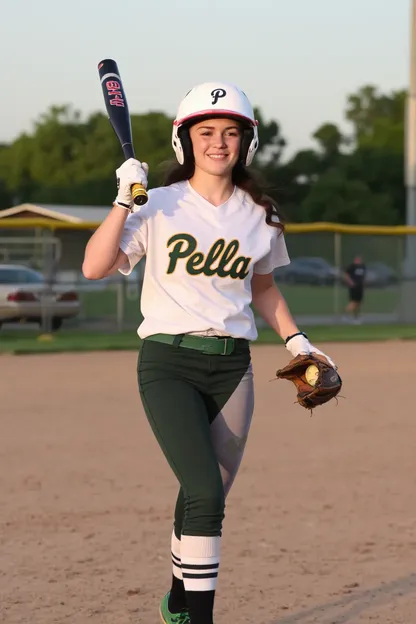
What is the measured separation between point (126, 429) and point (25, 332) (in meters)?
13.7

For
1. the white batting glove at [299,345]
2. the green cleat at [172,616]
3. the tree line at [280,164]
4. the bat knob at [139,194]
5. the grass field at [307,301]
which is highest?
the tree line at [280,164]

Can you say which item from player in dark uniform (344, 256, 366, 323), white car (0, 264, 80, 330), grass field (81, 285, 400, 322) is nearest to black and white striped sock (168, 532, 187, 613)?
white car (0, 264, 80, 330)

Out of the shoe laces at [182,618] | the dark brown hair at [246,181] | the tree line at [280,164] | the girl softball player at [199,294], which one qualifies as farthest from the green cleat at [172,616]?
the tree line at [280,164]

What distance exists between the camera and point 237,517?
653cm

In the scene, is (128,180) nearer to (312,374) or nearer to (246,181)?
(246,181)

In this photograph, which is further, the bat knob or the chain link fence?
the chain link fence

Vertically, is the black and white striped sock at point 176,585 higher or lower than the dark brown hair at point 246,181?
lower

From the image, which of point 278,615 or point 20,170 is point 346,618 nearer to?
point 278,615

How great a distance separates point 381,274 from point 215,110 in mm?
24983

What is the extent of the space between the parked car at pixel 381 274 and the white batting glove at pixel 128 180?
78.4 feet

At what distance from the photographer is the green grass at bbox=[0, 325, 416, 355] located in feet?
61.9

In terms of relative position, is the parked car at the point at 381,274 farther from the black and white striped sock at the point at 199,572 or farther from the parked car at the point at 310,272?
the black and white striped sock at the point at 199,572

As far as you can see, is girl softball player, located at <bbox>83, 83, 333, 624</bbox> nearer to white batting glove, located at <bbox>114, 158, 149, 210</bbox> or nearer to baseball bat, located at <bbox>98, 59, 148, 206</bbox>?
white batting glove, located at <bbox>114, 158, 149, 210</bbox>

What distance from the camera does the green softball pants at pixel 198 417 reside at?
380 centimetres
